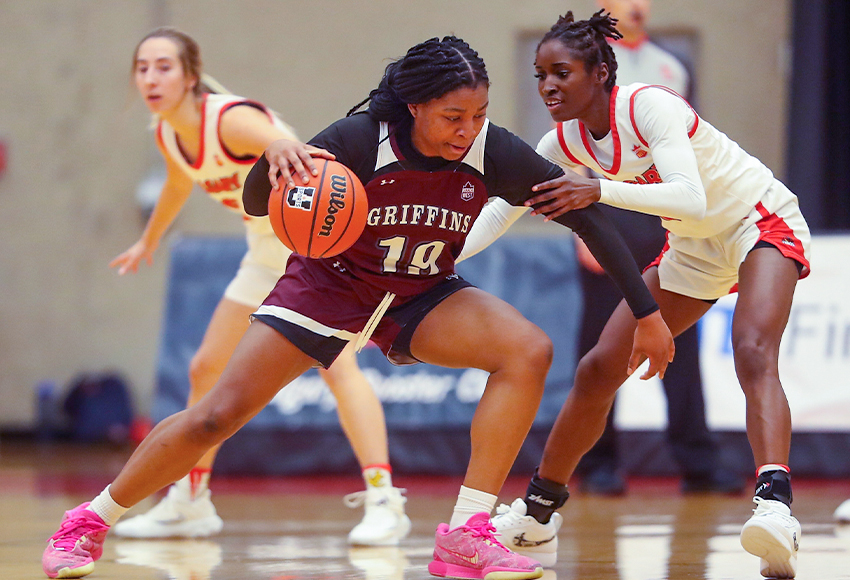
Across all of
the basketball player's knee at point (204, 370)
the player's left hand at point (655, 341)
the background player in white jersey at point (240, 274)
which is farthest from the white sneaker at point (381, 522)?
the player's left hand at point (655, 341)

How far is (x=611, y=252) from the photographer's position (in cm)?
271

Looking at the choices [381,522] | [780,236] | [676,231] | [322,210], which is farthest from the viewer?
[381,522]

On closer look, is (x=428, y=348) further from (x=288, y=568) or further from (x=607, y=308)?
(x=607, y=308)

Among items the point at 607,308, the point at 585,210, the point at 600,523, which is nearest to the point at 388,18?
the point at 607,308

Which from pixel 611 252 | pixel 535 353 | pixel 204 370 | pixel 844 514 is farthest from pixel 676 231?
pixel 204 370

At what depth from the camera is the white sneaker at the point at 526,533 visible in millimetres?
3096

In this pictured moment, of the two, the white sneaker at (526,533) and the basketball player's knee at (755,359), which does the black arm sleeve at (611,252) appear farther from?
the white sneaker at (526,533)

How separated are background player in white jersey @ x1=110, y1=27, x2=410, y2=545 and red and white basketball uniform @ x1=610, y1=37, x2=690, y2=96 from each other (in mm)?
1911

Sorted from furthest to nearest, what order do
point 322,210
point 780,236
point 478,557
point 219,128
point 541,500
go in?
point 219,128
point 541,500
point 780,236
point 478,557
point 322,210

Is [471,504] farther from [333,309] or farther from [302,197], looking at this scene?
[302,197]

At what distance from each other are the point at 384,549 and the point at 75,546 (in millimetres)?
1043

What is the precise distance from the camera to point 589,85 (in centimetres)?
297

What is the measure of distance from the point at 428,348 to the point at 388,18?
249 inches

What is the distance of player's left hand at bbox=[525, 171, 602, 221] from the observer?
263 cm
